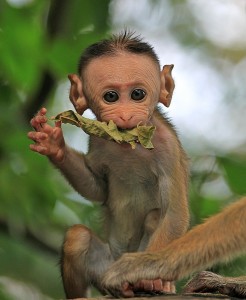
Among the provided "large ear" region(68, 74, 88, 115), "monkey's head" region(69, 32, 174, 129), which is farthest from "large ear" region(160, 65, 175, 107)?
→ "large ear" region(68, 74, 88, 115)

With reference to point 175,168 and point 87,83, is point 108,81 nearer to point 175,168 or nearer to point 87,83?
point 87,83

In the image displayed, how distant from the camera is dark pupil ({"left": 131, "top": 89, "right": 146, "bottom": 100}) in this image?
16.2ft

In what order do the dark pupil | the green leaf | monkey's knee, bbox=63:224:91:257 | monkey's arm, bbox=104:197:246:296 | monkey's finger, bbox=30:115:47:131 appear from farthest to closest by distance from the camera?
the green leaf
monkey's knee, bbox=63:224:91:257
the dark pupil
monkey's finger, bbox=30:115:47:131
monkey's arm, bbox=104:197:246:296

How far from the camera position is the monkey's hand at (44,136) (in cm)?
486

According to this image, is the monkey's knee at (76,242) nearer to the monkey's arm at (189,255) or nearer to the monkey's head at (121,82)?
the monkey's arm at (189,255)

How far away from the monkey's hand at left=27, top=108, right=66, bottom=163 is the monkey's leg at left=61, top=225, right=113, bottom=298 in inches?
22.0

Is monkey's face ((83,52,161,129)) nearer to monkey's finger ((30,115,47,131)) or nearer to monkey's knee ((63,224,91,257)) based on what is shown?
monkey's finger ((30,115,47,131))

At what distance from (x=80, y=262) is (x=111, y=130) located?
0.91 m

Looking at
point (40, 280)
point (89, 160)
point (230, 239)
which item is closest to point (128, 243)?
point (89, 160)

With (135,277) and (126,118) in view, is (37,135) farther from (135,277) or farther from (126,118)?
(135,277)

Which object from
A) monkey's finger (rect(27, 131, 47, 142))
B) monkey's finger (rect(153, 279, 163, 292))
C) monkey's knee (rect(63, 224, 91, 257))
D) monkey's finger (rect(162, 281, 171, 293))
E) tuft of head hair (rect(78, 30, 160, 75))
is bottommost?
monkey's finger (rect(162, 281, 171, 293))

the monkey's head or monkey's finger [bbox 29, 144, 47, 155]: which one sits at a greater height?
the monkey's head

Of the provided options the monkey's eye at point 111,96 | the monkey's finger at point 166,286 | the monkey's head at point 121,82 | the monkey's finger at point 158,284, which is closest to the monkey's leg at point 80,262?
the monkey's finger at point 166,286

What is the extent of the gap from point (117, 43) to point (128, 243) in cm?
123
